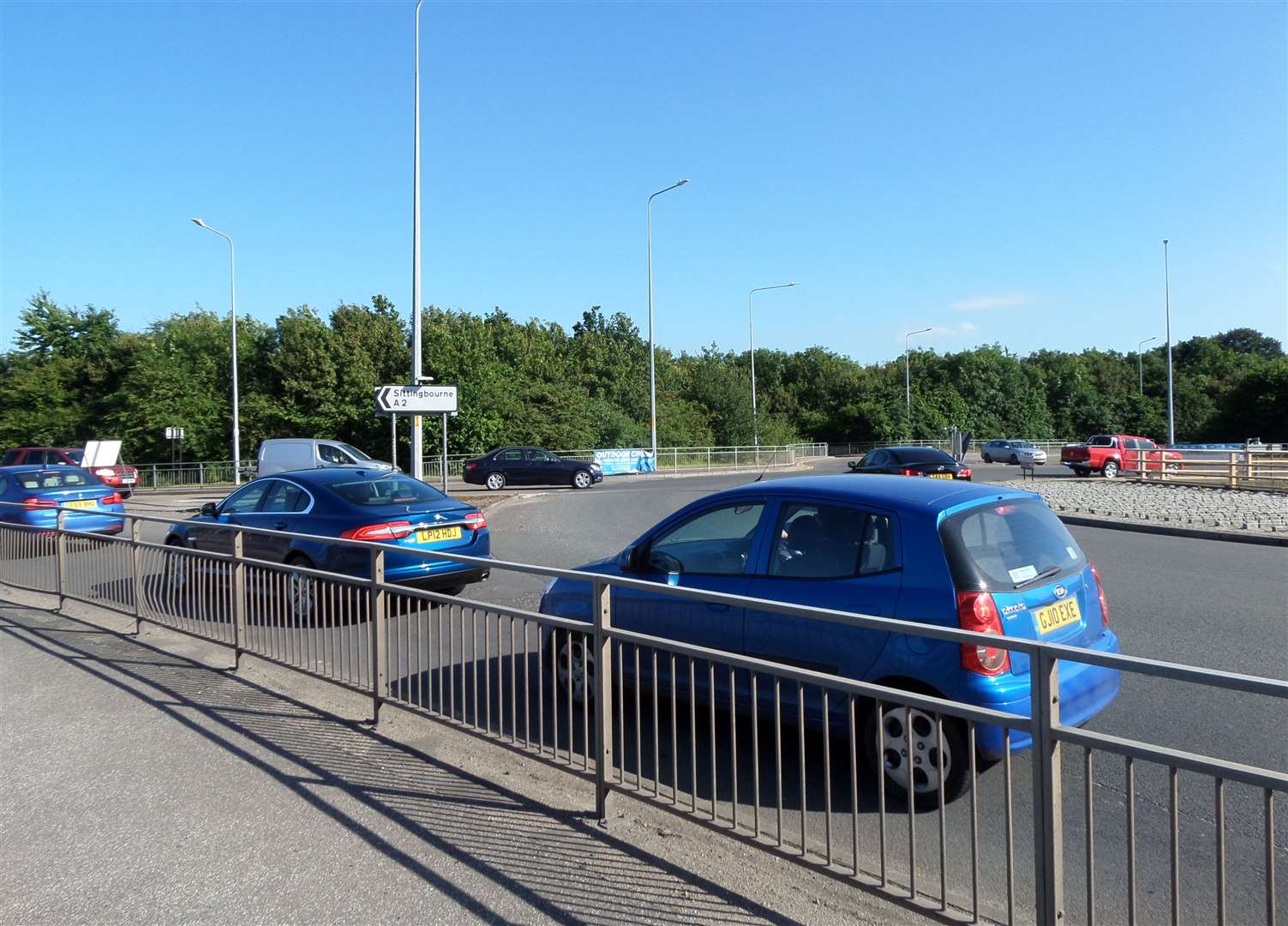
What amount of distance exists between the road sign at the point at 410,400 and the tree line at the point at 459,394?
89.3 ft

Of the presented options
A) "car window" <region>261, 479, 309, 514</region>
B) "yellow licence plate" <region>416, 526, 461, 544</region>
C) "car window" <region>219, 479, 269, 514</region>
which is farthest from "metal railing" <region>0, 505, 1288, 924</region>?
"car window" <region>219, 479, 269, 514</region>

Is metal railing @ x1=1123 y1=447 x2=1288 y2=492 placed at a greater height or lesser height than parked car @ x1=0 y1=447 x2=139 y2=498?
lesser

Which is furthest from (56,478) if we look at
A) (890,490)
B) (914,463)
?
(914,463)

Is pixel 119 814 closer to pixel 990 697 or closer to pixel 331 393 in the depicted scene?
pixel 990 697

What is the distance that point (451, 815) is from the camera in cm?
434

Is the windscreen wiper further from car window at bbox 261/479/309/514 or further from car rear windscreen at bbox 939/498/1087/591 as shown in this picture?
car window at bbox 261/479/309/514

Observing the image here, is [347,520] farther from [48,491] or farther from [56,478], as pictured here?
[56,478]

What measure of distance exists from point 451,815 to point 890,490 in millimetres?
2773

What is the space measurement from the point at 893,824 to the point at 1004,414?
81.7m

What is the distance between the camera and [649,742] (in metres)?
5.27

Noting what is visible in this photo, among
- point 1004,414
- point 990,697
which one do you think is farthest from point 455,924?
point 1004,414

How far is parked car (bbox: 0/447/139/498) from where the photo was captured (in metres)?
30.6

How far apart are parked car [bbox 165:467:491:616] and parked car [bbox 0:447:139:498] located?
2223cm

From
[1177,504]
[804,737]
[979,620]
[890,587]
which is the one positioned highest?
[890,587]
